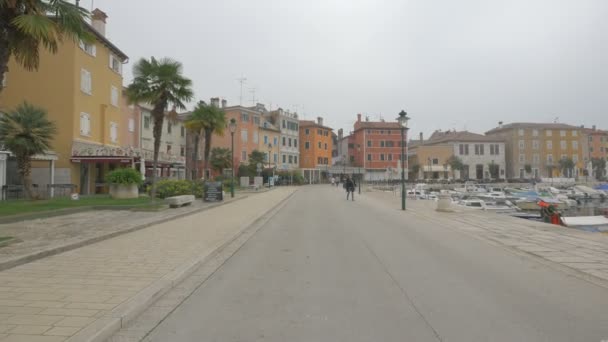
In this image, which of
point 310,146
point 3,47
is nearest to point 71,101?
point 3,47

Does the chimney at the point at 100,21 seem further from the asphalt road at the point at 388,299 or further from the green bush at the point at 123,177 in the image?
the asphalt road at the point at 388,299

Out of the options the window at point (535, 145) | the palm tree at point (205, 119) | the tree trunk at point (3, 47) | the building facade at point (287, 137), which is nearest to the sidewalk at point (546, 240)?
the tree trunk at point (3, 47)

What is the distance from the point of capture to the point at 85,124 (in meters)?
28.3

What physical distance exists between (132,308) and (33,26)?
755 cm

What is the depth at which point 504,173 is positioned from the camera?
8462 centimetres

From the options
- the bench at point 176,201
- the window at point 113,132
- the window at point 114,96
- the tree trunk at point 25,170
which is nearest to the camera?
the bench at point 176,201

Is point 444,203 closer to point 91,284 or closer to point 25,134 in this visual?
point 91,284

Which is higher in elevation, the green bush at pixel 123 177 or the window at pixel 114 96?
the window at pixel 114 96

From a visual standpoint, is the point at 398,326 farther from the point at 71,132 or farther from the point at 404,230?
the point at 71,132

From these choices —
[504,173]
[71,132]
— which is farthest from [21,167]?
[504,173]

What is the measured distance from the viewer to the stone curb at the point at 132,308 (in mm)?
4109

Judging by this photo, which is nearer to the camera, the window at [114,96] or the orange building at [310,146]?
the window at [114,96]

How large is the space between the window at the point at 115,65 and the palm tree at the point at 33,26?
24.6 m

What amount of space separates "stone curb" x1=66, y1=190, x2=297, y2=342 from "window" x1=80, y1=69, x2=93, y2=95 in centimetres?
2539
